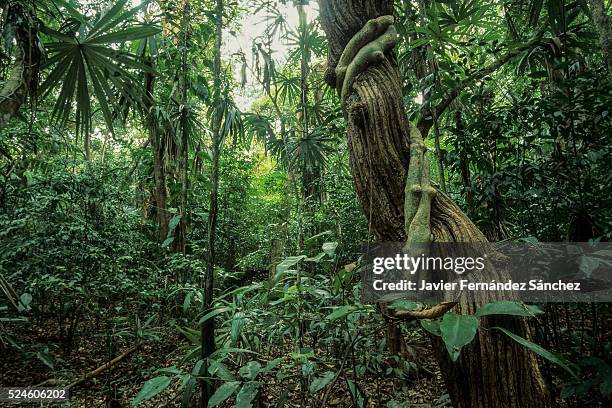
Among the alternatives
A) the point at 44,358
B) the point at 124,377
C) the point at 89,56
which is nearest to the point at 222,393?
the point at 89,56

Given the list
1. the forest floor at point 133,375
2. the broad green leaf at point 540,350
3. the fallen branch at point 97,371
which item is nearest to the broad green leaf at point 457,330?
the broad green leaf at point 540,350

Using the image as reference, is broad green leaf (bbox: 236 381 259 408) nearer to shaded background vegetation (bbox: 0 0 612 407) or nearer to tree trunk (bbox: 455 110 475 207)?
shaded background vegetation (bbox: 0 0 612 407)

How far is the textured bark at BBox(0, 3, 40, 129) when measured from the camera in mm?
1632

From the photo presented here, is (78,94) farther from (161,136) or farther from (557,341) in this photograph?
(557,341)

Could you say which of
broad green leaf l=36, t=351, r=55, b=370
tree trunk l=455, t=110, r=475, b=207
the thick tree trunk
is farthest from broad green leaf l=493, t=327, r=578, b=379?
broad green leaf l=36, t=351, r=55, b=370

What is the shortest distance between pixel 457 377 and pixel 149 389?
965 millimetres

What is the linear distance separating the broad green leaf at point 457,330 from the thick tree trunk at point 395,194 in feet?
1.71

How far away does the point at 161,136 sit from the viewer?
3965 mm

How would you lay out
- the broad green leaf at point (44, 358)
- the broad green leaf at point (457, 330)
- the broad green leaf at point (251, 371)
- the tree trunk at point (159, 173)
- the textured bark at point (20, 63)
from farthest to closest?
the tree trunk at point (159, 173) < the broad green leaf at point (44, 358) < the textured bark at point (20, 63) < the broad green leaf at point (251, 371) < the broad green leaf at point (457, 330)

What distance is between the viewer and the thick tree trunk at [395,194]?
1.19 meters

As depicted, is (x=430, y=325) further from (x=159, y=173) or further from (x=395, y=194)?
(x=159, y=173)

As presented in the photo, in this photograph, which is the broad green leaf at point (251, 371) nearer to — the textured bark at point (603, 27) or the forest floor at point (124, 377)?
the forest floor at point (124, 377)

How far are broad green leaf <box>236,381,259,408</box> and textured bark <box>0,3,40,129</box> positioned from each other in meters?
1.53

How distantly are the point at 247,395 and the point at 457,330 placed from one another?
0.73 metres
